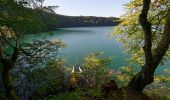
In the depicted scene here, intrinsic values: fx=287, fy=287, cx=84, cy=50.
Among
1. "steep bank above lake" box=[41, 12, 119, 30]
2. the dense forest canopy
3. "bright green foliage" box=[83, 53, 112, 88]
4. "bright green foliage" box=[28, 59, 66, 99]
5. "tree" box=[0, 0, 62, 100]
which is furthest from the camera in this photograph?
"steep bank above lake" box=[41, 12, 119, 30]

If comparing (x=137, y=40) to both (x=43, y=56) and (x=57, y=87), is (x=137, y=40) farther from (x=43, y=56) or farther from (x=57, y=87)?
(x=57, y=87)

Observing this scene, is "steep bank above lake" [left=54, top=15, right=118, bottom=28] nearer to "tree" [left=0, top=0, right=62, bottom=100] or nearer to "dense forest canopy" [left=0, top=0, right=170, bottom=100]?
"dense forest canopy" [left=0, top=0, right=170, bottom=100]

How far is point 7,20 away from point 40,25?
2580 mm

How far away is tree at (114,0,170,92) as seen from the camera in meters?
9.72

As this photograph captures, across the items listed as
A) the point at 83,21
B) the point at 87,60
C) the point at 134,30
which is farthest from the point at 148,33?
the point at 83,21

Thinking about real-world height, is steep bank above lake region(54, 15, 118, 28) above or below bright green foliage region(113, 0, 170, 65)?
below

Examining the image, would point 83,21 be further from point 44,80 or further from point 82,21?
point 44,80

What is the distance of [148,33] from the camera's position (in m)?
9.64

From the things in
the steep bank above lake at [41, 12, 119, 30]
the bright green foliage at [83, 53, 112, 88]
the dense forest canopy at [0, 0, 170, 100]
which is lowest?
the steep bank above lake at [41, 12, 119, 30]

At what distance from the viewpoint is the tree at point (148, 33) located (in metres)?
9.72

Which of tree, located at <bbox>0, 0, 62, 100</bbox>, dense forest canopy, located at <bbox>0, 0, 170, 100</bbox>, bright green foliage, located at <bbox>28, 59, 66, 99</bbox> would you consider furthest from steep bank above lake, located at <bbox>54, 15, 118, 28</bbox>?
tree, located at <bbox>0, 0, 62, 100</bbox>

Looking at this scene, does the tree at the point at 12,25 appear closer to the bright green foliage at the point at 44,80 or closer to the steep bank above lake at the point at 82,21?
the bright green foliage at the point at 44,80

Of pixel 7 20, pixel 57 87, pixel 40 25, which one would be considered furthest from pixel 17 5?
pixel 57 87

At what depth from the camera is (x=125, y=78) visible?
21.5m
